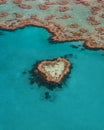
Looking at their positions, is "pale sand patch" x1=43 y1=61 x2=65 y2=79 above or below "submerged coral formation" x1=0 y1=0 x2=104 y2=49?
below

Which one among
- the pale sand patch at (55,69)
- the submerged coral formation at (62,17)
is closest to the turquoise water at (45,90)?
the pale sand patch at (55,69)

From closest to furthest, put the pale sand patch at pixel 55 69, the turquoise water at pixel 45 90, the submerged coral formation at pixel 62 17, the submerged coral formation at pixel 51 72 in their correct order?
the turquoise water at pixel 45 90 → the submerged coral formation at pixel 51 72 → the pale sand patch at pixel 55 69 → the submerged coral formation at pixel 62 17

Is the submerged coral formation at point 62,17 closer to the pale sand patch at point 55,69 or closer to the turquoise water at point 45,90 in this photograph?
the turquoise water at point 45,90

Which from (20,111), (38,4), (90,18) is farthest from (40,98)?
(38,4)

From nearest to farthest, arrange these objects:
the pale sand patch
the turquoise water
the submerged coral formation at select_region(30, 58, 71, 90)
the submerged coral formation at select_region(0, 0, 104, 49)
Answer: the turquoise water → the submerged coral formation at select_region(30, 58, 71, 90) → the pale sand patch → the submerged coral formation at select_region(0, 0, 104, 49)

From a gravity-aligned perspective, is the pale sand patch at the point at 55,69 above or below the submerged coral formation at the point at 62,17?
below

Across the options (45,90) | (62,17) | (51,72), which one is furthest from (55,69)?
(62,17)

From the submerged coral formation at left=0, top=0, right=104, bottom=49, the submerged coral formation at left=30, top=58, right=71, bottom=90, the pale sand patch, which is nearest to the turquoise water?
the submerged coral formation at left=30, top=58, right=71, bottom=90

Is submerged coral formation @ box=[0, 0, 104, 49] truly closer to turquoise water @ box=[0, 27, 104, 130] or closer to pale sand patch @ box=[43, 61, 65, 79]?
turquoise water @ box=[0, 27, 104, 130]
